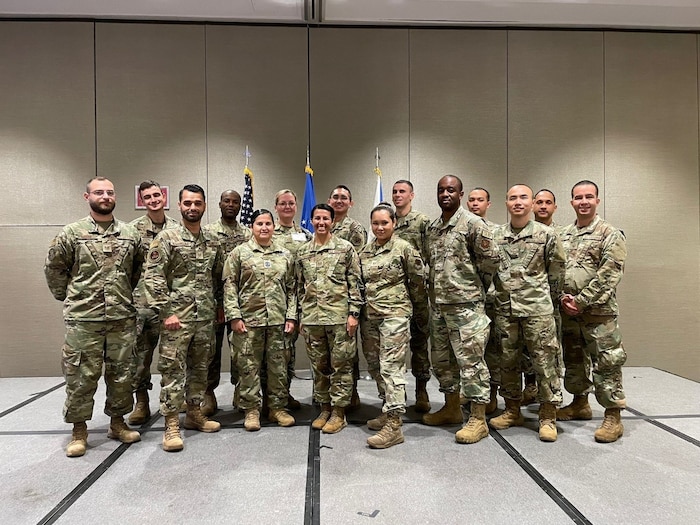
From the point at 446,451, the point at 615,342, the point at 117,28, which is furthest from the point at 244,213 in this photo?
the point at 615,342

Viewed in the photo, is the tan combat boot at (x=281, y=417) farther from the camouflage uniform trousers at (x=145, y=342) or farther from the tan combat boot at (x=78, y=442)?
the tan combat boot at (x=78, y=442)

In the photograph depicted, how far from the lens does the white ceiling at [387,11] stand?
5016 mm

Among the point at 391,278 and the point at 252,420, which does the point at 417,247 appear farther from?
the point at 252,420

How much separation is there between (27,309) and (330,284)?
13.8 feet

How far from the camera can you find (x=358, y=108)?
5.51 meters

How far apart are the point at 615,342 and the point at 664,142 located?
12.9 feet

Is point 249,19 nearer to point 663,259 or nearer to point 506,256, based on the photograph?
point 506,256

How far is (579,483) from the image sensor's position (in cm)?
253

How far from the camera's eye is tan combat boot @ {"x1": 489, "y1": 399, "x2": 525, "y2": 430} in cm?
340

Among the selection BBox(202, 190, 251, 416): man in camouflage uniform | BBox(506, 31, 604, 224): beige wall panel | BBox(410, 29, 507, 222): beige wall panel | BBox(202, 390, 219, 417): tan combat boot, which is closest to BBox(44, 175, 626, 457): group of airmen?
BBox(202, 190, 251, 416): man in camouflage uniform

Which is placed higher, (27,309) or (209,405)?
(27,309)

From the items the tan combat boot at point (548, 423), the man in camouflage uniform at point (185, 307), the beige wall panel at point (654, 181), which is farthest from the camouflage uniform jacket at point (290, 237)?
the beige wall panel at point (654, 181)

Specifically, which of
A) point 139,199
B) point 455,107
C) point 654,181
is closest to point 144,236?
point 139,199

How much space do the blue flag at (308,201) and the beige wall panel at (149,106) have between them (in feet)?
4.40
